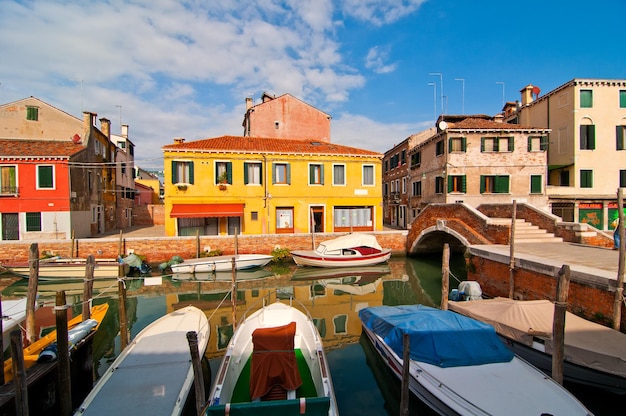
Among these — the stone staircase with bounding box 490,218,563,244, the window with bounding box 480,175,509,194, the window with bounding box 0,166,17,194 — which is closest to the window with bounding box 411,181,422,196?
the window with bounding box 480,175,509,194

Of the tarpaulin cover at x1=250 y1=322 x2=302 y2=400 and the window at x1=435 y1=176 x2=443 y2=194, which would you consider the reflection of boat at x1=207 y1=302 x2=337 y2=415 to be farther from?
the window at x1=435 y1=176 x2=443 y2=194

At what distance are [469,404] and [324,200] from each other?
17.7 metres

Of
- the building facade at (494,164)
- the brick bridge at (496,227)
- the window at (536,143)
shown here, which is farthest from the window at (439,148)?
the brick bridge at (496,227)

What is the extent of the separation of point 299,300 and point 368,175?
12530 mm

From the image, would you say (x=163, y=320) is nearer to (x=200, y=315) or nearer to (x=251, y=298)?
(x=200, y=315)

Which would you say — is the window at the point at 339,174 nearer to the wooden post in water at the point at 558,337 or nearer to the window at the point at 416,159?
the window at the point at 416,159

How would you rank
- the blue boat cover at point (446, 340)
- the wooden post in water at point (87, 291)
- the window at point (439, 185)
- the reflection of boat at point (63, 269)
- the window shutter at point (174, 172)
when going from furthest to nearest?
1. the window at point (439, 185)
2. the window shutter at point (174, 172)
3. the reflection of boat at point (63, 269)
4. the wooden post in water at point (87, 291)
5. the blue boat cover at point (446, 340)

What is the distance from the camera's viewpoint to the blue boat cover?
5.68 meters

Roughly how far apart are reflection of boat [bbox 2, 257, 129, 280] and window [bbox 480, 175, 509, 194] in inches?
908

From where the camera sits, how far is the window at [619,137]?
21625mm

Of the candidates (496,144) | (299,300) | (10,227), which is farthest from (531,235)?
(10,227)

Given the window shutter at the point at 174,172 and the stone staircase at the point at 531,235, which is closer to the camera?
the stone staircase at the point at 531,235

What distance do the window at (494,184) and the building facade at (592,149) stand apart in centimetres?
314

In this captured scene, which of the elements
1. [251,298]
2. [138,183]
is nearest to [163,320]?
[251,298]
